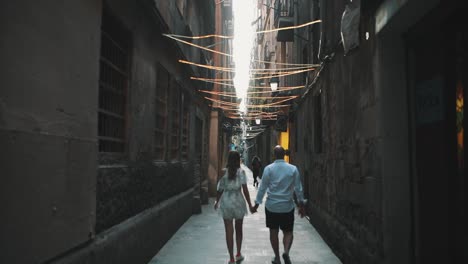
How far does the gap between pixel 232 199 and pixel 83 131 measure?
10.1 feet

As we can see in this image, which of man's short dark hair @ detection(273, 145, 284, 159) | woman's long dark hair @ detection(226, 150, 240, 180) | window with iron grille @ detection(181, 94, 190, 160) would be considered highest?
window with iron grille @ detection(181, 94, 190, 160)

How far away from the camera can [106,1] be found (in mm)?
5348

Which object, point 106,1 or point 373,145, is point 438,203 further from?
point 106,1

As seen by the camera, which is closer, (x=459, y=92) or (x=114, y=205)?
(x=459, y=92)

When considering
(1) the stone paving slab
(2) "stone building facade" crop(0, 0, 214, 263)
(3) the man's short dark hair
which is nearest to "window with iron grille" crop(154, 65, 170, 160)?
(2) "stone building facade" crop(0, 0, 214, 263)

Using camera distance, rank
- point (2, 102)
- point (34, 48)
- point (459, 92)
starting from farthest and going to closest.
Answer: point (459, 92), point (34, 48), point (2, 102)

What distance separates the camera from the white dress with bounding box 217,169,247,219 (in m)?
6.84

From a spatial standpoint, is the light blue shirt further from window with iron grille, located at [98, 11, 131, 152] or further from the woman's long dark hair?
window with iron grille, located at [98, 11, 131, 152]

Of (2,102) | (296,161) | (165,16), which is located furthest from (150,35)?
(296,161)

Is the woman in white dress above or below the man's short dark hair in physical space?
below

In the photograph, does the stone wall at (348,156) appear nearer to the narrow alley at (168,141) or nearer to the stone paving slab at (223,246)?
the narrow alley at (168,141)

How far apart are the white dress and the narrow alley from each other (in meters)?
0.04

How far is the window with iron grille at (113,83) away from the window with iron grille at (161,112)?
1950 mm

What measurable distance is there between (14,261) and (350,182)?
512 cm
